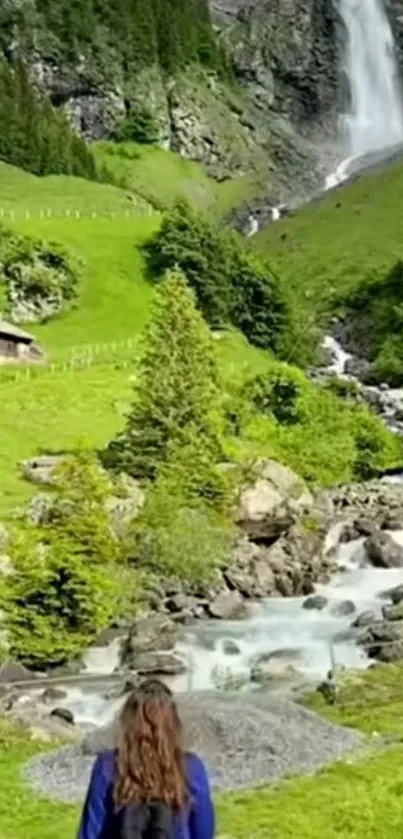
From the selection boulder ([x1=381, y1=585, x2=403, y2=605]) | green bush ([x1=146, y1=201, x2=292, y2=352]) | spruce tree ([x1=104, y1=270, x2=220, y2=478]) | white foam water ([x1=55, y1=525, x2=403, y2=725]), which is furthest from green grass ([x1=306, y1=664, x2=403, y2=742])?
green bush ([x1=146, y1=201, x2=292, y2=352])

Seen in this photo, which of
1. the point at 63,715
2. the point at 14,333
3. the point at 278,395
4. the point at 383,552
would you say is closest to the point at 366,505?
the point at 383,552

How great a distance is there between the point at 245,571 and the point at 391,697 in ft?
74.4

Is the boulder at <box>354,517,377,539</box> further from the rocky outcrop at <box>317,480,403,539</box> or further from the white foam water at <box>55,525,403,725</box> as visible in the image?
the white foam water at <box>55,525,403,725</box>

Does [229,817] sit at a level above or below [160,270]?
below

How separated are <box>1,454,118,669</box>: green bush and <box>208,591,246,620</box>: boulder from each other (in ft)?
19.9

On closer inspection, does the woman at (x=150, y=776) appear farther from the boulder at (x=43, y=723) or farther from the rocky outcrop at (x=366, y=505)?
the rocky outcrop at (x=366, y=505)

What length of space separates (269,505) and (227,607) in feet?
43.5

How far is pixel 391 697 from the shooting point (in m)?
40.6

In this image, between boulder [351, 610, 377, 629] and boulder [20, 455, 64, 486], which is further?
boulder [20, 455, 64, 486]

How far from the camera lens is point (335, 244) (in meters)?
177

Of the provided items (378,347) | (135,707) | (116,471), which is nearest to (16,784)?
(135,707)

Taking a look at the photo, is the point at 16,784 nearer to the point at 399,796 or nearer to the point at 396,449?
the point at 399,796

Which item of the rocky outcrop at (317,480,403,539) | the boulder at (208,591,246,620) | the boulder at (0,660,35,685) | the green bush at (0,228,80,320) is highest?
the green bush at (0,228,80,320)

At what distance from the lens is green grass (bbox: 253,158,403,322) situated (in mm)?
157500
